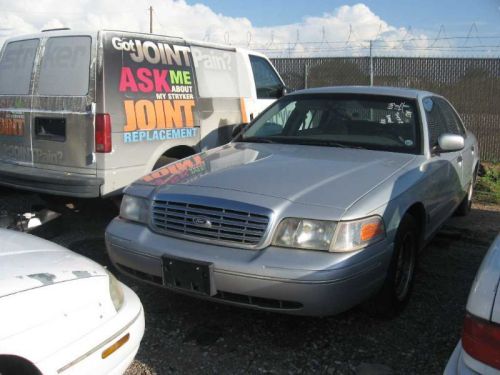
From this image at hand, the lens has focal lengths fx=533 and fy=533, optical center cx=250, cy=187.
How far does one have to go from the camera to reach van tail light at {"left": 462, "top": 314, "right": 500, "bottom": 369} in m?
1.70

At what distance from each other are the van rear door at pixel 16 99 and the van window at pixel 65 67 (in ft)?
0.68

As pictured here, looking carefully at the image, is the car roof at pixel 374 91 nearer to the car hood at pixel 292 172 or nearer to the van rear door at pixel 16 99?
the car hood at pixel 292 172

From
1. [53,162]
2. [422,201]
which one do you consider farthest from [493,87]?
[53,162]

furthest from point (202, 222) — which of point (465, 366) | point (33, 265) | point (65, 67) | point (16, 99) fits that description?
point (16, 99)

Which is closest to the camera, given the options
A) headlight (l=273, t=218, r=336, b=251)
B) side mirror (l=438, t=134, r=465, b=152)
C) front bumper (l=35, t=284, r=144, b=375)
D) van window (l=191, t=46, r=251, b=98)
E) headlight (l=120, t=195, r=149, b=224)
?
front bumper (l=35, t=284, r=144, b=375)

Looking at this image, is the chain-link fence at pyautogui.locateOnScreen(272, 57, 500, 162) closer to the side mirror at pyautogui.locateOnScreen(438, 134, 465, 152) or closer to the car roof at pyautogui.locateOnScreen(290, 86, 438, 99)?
the car roof at pyautogui.locateOnScreen(290, 86, 438, 99)

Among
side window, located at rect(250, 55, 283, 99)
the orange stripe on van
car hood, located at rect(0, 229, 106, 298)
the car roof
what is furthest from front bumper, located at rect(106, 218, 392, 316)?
side window, located at rect(250, 55, 283, 99)

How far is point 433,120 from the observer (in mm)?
4777

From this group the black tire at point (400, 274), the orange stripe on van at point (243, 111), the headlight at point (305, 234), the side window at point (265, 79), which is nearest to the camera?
the headlight at point (305, 234)

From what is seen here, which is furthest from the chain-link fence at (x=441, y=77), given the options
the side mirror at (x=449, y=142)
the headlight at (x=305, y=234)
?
the headlight at (x=305, y=234)

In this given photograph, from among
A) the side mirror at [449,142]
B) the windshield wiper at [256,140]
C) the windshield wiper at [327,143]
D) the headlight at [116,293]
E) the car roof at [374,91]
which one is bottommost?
the headlight at [116,293]

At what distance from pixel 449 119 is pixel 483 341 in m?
4.15

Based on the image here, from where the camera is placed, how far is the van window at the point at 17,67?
5445 millimetres

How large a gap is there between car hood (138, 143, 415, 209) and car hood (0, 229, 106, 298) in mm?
1040
